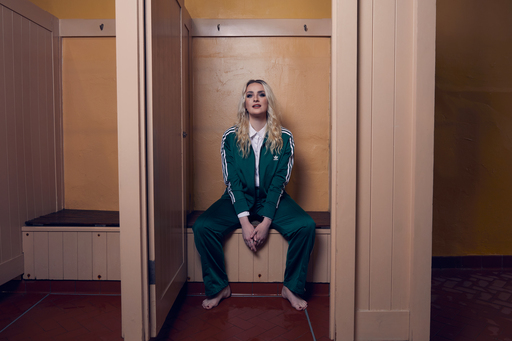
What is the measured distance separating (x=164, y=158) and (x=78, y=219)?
1080 millimetres

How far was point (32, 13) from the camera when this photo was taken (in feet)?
7.65

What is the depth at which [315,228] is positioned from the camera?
2.20m

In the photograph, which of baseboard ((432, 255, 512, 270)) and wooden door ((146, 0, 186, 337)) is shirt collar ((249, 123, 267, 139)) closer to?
wooden door ((146, 0, 186, 337))

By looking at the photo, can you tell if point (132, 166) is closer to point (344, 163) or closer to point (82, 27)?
point (344, 163)

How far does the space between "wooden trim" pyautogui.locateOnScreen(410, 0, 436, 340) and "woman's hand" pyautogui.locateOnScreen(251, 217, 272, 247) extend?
949mm

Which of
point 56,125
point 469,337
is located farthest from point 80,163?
point 469,337

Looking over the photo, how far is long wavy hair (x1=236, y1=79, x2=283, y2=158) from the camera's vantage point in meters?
2.37

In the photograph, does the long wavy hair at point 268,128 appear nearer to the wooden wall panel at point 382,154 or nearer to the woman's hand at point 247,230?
the woman's hand at point 247,230

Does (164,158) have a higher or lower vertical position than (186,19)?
lower

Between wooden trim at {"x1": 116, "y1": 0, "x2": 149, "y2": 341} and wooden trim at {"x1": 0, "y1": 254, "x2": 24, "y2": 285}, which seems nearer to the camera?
wooden trim at {"x1": 116, "y1": 0, "x2": 149, "y2": 341}

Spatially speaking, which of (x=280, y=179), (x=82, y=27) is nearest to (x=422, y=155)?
(x=280, y=179)

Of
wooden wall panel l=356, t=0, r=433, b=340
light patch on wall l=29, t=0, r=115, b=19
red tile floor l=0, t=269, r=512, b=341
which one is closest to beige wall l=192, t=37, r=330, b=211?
light patch on wall l=29, t=0, r=115, b=19

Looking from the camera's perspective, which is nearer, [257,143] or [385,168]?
[385,168]

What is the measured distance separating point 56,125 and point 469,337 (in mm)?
3098
